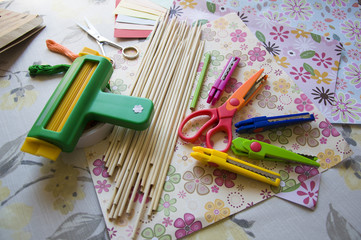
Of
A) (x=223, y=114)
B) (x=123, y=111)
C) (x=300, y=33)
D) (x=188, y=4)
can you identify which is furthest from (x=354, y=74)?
(x=123, y=111)

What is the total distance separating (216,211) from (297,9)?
66cm

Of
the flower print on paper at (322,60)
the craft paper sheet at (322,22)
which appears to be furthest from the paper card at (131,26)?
the flower print on paper at (322,60)

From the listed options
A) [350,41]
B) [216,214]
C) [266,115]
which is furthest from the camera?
[350,41]

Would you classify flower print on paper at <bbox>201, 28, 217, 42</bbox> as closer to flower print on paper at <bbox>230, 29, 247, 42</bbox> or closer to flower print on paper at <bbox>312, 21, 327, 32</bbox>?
flower print on paper at <bbox>230, 29, 247, 42</bbox>

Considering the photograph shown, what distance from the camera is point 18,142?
58cm

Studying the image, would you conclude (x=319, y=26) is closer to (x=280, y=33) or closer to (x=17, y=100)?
(x=280, y=33)

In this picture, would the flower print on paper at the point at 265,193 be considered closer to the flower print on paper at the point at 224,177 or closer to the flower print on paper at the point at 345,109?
the flower print on paper at the point at 224,177

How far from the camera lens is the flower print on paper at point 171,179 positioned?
0.54 metres

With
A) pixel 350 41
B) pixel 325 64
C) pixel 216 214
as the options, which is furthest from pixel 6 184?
pixel 350 41

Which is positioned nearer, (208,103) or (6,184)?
(6,184)

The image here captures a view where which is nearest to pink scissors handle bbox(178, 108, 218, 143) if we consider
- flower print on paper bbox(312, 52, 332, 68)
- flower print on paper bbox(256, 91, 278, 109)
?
flower print on paper bbox(256, 91, 278, 109)

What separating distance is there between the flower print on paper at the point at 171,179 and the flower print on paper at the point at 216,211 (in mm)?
74

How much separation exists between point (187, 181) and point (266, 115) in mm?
237

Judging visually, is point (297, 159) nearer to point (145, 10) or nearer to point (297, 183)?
point (297, 183)
